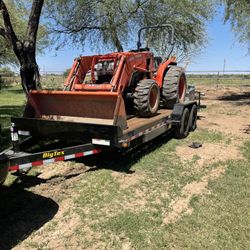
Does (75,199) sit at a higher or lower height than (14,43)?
lower

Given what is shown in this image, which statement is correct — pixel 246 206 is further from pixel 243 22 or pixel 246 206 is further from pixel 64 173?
pixel 243 22

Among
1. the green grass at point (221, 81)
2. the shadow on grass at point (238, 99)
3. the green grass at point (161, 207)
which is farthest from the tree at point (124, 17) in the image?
the green grass at point (221, 81)

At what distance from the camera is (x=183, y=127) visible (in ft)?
26.2

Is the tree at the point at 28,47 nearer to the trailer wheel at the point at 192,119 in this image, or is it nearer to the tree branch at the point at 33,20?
the tree branch at the point at 33,20

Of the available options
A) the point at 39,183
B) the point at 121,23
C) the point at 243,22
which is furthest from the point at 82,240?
the point at 243,22

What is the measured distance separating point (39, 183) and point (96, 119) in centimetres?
159

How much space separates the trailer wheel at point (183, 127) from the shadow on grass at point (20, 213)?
397cm

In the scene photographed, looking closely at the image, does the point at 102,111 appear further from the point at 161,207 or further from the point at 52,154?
the point at 161,207

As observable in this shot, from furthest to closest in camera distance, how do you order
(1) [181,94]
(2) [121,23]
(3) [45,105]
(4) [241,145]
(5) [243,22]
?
(5) [243,22] → (2) [121,23] → (1) [181,94] → (4) [241,145] → (3) [45,105]

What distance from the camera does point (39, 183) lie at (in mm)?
5309

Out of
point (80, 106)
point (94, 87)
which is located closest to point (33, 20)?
point (94, 87)

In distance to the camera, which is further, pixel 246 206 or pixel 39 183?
pixel 39 183

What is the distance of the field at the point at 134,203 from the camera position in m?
3.81

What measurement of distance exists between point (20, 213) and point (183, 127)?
4.61 metres
